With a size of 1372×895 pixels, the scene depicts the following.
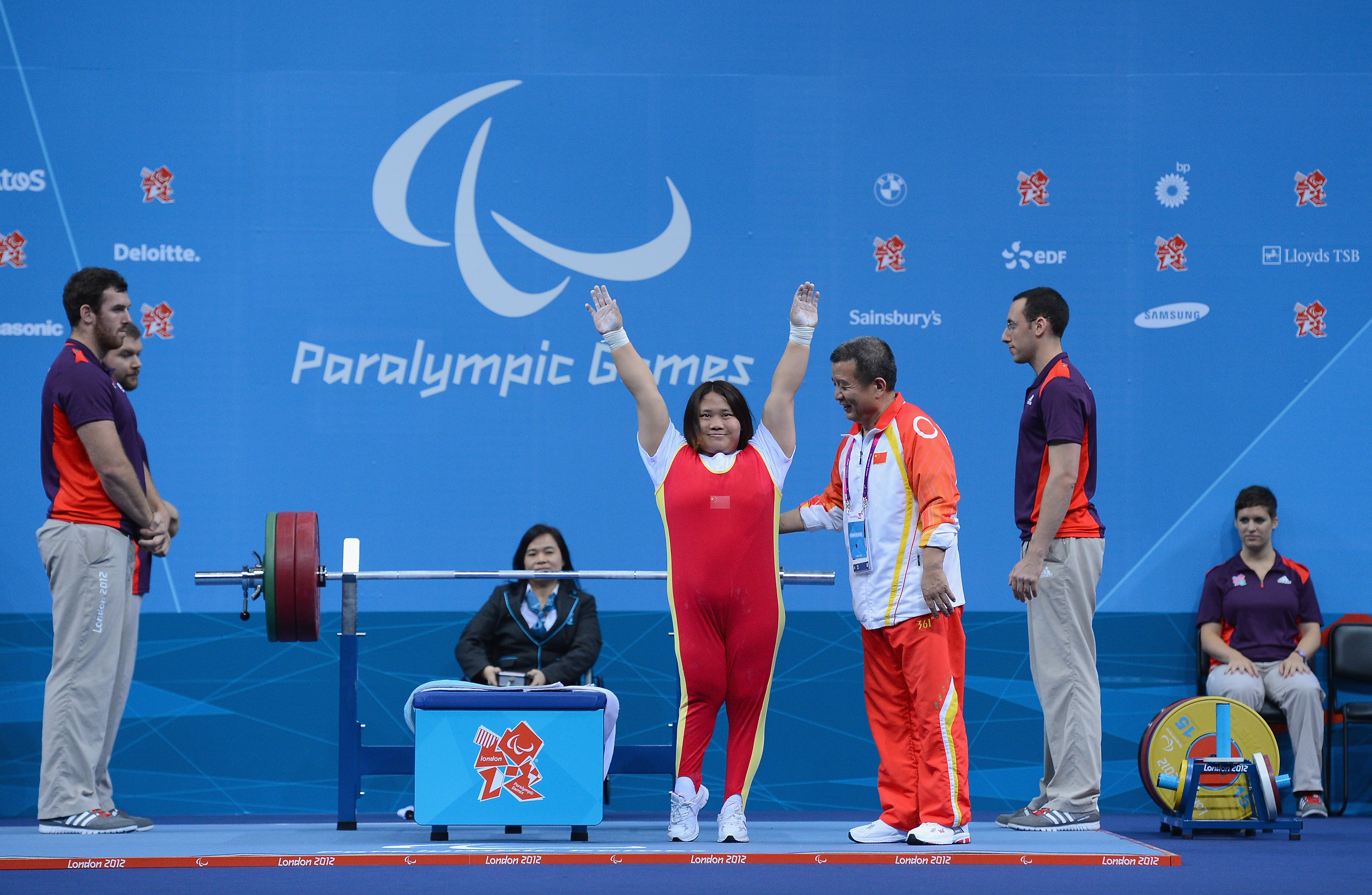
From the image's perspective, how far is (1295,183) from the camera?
5.04m

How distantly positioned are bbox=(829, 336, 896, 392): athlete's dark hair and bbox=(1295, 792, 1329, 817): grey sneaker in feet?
8.48

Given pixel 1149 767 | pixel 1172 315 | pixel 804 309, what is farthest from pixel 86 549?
pixel 1172 315

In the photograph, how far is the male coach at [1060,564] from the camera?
3811mm

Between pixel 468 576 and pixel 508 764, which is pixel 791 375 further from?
pixel 508 764

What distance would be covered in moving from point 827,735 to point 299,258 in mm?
2922

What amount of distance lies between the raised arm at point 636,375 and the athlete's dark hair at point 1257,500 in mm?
2693

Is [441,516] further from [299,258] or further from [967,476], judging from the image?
[967,476]

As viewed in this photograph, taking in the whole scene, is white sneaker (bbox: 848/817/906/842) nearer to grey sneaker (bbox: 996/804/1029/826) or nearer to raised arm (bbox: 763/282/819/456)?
grey sneaker (bbox: 996/804/1029/826)

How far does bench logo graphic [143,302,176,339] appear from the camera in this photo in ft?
15.7

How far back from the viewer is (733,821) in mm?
3439

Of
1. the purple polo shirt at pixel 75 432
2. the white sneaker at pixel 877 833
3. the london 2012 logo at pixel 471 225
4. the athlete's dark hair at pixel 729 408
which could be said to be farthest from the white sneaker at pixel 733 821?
the london 2012 logo at pixel 471 225


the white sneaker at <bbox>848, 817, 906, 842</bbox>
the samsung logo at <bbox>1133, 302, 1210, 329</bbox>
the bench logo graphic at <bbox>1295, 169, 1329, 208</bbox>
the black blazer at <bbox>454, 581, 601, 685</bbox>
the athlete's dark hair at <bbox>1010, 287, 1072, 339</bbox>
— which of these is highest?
the bench logo graphic at <bbox>1295, 169, 1329, 208</bbox>

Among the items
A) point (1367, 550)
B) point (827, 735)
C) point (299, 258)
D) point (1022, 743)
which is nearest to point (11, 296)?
point (299, 258)

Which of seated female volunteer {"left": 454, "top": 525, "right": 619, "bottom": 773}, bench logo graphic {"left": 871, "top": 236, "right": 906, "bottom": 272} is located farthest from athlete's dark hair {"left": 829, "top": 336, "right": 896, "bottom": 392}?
bench logo graphic {"left": 871, "top": 236, "right": 906, "bottom": 272}
